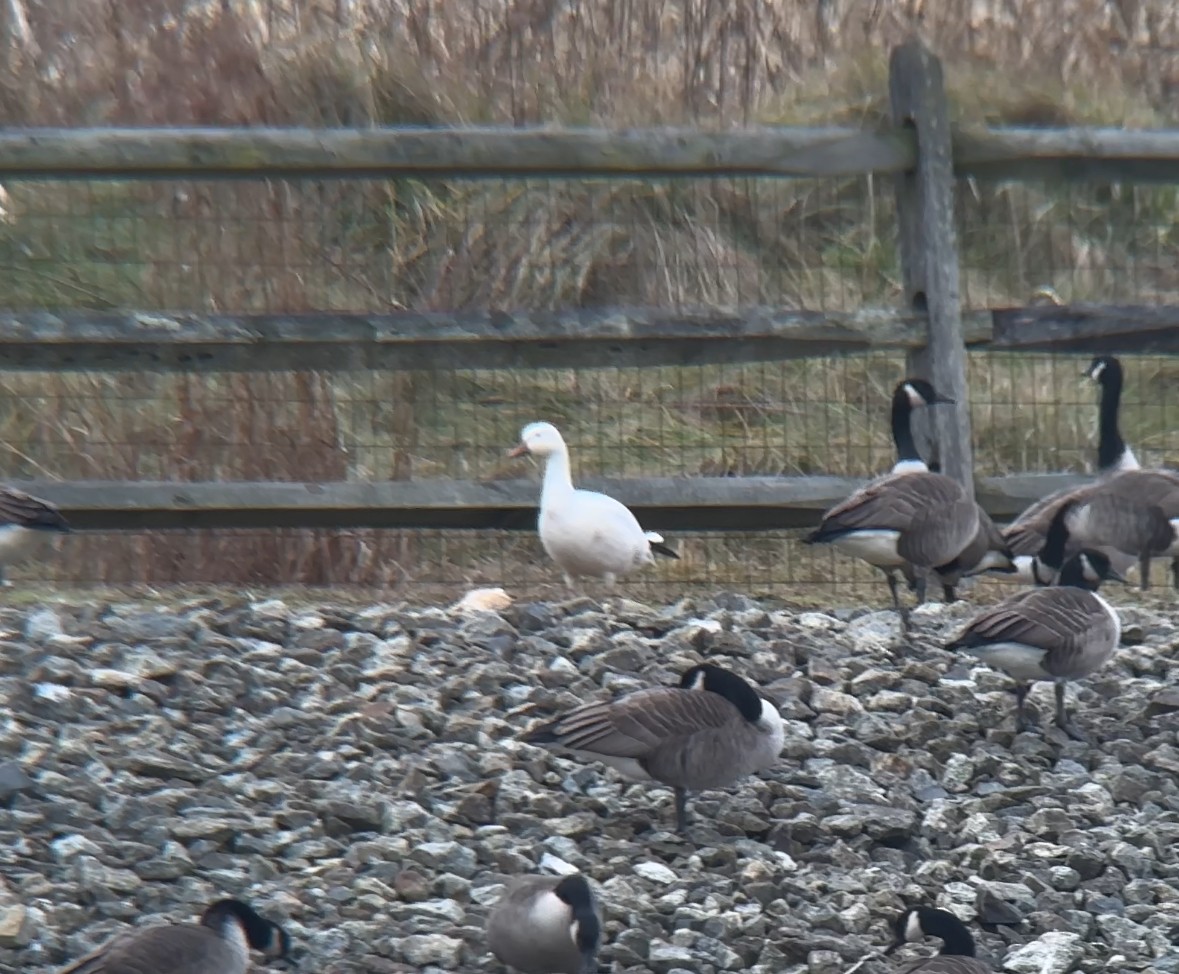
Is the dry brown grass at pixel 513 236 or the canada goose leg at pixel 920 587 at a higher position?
the dry brown grass at pixel 513 236

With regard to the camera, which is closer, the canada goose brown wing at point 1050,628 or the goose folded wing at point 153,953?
the goose folded wing at point 153,953

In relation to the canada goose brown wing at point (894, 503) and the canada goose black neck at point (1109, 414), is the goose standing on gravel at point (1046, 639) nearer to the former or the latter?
the canada goose brown wing at point (894, 503)

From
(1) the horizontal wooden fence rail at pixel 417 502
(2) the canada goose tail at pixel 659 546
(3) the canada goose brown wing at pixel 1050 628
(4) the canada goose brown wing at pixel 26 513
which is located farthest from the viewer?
(2) the canada goose tail at pixel 659 546

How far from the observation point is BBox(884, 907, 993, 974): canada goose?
5172mm

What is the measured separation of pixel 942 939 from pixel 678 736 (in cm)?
111

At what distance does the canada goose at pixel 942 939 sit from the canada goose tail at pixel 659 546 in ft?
10.9

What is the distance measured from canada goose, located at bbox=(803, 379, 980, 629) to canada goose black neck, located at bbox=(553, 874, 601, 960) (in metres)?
3.10

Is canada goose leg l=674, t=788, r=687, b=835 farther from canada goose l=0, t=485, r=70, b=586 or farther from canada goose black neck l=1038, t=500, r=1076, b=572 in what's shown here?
canada goose l=0, t=485, r=70, b=586

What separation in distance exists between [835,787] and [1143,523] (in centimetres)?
280

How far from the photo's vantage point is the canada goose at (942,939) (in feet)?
17.0

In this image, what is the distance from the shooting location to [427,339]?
27.1 feet

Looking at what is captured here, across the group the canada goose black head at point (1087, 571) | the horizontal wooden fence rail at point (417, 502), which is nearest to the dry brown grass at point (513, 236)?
the horizontal wooden fence rail at point (417, 502)

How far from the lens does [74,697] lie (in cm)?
666

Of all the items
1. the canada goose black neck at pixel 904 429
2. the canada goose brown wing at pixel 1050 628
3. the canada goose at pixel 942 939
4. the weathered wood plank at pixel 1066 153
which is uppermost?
the weathered wood plank at pixel 1066 153
